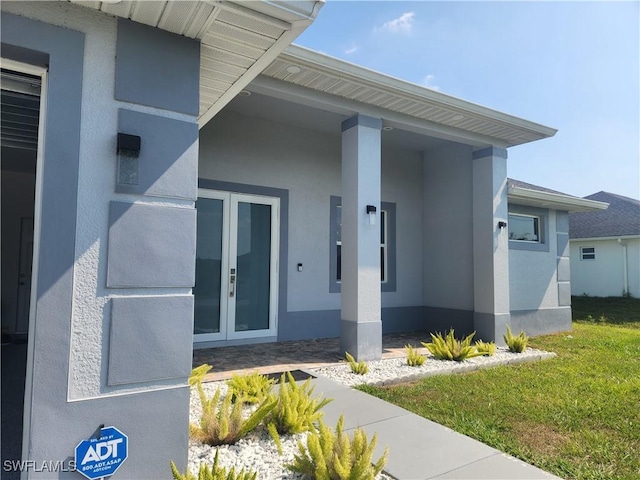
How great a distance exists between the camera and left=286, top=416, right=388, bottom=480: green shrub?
244 centimetres

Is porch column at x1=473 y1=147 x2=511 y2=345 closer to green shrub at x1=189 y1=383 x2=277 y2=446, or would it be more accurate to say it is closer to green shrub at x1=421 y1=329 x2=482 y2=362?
green shrub at x1=421 y1=329 x2=482 y2=362

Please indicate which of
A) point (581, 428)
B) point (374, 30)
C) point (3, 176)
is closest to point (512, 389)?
point (581, 428)

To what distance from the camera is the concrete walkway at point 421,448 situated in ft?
9.45

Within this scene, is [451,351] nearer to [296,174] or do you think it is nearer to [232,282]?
[232,282]

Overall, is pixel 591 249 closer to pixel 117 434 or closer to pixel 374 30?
pixel 374 30

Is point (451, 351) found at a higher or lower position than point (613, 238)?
lower

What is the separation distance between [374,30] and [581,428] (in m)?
6.28

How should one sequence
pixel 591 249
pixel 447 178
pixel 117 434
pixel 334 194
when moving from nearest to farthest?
pixel 117 434 → pixel 334 194 → pixel 447 178 → pixel 591 249

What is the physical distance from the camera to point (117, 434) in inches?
95.7

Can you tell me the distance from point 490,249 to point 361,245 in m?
3.03

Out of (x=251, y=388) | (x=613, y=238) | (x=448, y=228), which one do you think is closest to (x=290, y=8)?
(x=251, y=388)

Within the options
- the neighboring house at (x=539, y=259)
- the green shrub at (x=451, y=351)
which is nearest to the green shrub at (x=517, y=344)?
the green shrub at (x=451, y=351)

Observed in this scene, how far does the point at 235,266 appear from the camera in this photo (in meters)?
6.99

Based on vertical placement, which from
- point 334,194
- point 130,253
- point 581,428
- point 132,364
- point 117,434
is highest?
point 334,194
